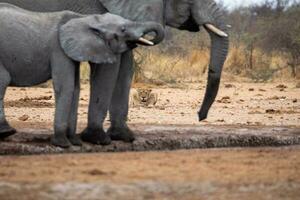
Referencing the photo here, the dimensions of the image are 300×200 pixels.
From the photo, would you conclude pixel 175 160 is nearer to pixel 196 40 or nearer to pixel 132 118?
pixel 132 118

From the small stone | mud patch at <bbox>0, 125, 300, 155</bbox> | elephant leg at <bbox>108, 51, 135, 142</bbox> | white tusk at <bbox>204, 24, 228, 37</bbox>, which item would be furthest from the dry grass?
white tusk at <bbox>204, 24, 228, 37</bbox>

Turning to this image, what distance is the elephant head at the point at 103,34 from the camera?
7.26 m

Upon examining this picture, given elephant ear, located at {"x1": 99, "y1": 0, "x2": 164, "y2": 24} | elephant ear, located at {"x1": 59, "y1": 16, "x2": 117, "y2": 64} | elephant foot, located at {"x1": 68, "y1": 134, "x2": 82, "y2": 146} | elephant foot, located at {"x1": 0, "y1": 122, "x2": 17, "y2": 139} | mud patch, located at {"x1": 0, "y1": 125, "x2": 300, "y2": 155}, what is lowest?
mud patch, located at {"x1": 0, "y1": 125, "x2": 300, "y2": 155}

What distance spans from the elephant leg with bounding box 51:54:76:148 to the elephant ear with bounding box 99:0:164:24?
31.0 inches

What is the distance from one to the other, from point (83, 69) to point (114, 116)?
33.4 ft

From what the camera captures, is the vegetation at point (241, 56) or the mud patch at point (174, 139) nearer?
the mud patch at point (174, 139)

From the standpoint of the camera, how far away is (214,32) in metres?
7.83

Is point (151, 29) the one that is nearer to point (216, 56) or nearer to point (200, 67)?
point (216, 56)

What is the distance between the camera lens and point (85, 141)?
25.3 ft

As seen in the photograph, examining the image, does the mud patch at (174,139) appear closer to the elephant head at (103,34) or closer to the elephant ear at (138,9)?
the elephant head at (103,34)

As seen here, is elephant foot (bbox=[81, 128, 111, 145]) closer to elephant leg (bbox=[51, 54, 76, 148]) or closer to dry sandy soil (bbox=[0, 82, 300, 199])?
elephant leg (bbox=[51, 54, 76, 148])

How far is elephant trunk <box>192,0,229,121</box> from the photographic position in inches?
308

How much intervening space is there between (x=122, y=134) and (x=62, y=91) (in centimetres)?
104

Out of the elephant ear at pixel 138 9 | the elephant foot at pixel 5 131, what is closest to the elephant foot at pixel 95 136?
the elephant foot at pixel 5 131
